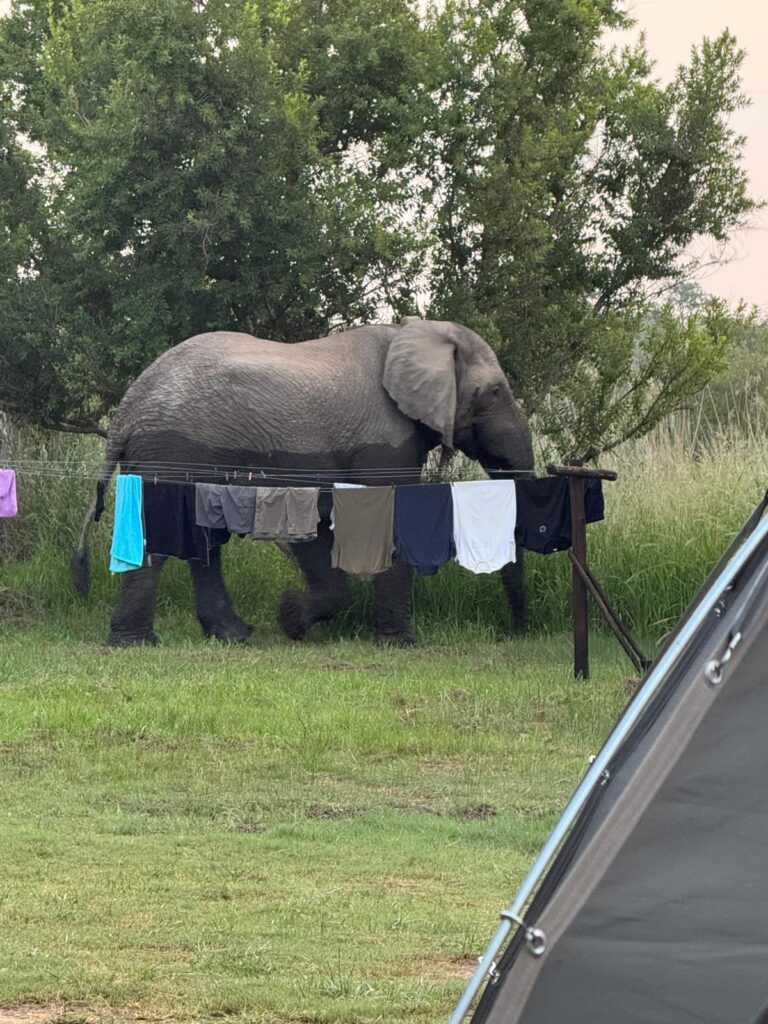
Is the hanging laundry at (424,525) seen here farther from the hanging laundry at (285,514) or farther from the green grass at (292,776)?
the green grass at (292,776)

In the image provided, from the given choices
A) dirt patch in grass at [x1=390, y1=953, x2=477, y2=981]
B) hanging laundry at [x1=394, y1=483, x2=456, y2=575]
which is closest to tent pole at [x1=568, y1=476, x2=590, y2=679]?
hanging laundry at [x1=394, y1=483, x2=456, y2=575]

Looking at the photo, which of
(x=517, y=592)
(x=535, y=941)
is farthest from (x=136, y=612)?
(x=535, y=941)

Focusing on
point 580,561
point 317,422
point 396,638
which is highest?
point 317,422

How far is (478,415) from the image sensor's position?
47.6ft

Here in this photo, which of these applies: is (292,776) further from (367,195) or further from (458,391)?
(367,195)

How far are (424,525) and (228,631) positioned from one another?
6.63 ft

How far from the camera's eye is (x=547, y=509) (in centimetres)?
1223

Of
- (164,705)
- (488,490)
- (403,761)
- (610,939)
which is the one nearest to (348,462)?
(488,490)

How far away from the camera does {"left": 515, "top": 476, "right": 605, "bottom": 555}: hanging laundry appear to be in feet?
40.1

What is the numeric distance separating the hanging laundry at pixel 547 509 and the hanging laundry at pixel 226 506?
191cm

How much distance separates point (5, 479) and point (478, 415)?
3.92 m

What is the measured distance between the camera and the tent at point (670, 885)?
337 centimetres

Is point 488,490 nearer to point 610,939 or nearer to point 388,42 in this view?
point 388,42

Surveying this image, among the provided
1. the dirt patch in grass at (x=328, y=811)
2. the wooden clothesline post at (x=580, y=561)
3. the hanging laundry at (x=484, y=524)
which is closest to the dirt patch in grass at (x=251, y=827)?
the dirt patch in grass at (x=328, y=811)
